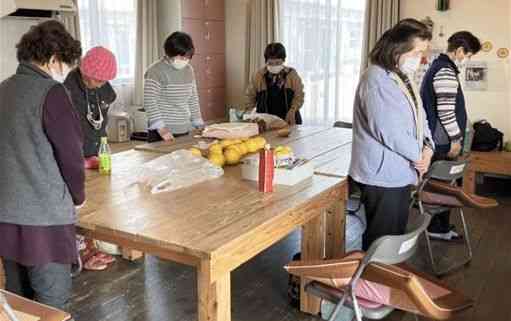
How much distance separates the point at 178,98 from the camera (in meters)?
3.48

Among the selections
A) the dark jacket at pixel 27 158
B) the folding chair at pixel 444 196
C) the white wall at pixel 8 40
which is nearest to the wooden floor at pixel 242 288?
the folding chair at pixel 444 196

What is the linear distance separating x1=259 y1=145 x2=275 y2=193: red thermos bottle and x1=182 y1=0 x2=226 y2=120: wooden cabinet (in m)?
4.31

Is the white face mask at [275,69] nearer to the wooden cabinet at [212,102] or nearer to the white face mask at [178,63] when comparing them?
the white face mask at [178,63]

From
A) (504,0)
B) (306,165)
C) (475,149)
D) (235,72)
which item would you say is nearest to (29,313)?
(306,165)

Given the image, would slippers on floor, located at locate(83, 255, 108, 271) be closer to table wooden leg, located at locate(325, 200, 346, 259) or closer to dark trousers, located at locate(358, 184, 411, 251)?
table wooden leg, located at locate(325, 200, 346, 259)

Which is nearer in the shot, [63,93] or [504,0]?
[63,93]

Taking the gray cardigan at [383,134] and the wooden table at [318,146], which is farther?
the wooden table at [318,146]

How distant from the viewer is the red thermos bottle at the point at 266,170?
7.09 ft

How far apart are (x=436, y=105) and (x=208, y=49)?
380 centimetres

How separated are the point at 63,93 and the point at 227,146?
1.11 metres

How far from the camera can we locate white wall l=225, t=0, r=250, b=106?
21.5 ft

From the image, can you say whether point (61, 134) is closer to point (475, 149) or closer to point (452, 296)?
point (452, 296)

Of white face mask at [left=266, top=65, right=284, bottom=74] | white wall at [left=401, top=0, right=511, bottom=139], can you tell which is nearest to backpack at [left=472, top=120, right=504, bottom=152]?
white wall at [left=401, top=0, right=511, bottom=139]

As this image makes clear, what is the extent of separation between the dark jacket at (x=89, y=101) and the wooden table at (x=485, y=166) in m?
3.08
